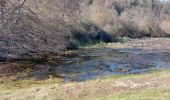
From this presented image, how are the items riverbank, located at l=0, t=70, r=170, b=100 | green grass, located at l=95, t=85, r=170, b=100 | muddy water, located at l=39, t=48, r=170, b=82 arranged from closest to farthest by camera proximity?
green grass, located at l=95, t=85, r=170, b=100 < riverbank, located at l=0, t=70, r=170, b=100 < muddy water, located at l=39, t=48, r=170, b=82

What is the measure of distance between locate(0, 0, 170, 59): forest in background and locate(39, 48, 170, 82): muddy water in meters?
1.99

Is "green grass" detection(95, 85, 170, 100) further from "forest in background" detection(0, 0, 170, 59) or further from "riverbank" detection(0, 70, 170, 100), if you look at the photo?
"forest in background" detection(0, 0, 170, 59)

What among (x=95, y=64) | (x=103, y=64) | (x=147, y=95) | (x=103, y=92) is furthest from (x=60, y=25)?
(x=147, y=95)

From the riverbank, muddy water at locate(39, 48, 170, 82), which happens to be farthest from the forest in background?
the riverbank

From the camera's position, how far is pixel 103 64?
2673cm

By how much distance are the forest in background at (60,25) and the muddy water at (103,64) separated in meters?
1.99

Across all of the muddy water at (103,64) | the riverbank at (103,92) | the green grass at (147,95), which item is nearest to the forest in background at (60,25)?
the muddy water at (103,64)

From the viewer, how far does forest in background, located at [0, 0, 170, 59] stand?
24078mm

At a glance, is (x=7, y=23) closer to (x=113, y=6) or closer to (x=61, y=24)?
(x=61, y=24)

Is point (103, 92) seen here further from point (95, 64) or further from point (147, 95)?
point (95, 64)

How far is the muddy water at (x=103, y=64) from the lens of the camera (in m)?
22.6

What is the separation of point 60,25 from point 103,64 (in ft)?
21.2

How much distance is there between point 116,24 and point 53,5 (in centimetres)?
2478

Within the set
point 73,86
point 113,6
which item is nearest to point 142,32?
point 113,6
